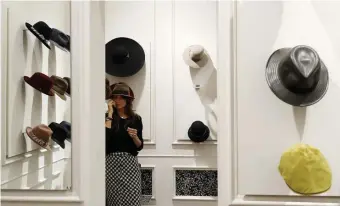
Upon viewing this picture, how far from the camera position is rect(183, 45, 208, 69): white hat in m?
3.34

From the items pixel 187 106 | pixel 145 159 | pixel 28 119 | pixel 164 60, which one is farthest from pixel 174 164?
pixel 28 119

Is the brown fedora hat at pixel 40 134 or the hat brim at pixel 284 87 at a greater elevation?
the hat brim at pixel 284 87

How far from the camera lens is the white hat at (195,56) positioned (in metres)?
3.34

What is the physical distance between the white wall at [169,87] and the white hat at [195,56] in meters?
0.08

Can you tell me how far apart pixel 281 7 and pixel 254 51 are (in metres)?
0.22

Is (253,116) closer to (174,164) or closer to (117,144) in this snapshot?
(117,144)

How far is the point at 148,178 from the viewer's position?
357 centimetres

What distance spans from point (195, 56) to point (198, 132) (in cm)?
66

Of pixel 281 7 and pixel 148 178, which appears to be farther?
pixel 148 178

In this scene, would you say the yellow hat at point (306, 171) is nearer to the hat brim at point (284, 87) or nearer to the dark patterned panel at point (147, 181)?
the hat brim at point (284, 87)

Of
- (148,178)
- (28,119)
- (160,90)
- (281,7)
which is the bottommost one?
(148,178)

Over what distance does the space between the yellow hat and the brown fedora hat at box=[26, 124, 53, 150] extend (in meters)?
1.04

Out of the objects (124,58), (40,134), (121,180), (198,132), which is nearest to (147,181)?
(121,180)

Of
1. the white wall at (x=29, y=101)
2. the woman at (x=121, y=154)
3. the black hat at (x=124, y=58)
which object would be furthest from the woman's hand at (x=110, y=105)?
the white wall at (x=29, y=101)
